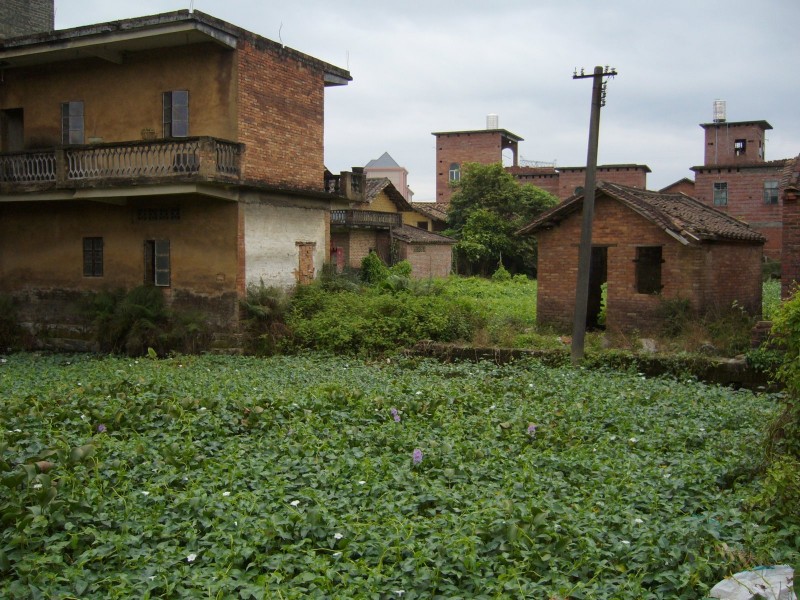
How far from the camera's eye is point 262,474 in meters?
6.96

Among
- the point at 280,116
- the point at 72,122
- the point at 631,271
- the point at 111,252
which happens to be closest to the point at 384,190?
the point at 280,116

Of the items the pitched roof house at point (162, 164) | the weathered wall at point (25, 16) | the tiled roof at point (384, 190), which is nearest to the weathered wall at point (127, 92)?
the pitched roof house at point (162, 164)

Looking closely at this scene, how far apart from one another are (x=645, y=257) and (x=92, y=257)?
15495 millimetres

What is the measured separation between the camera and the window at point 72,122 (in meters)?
20.9

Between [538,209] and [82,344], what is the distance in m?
29.6

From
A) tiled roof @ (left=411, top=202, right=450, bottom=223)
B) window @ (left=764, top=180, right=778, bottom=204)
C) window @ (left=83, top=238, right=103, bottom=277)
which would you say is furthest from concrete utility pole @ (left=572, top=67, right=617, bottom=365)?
window @ (left=764, top=180, right=778, bottom=204)

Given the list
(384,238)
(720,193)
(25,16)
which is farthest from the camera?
(720,193)

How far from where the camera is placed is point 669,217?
763 inches

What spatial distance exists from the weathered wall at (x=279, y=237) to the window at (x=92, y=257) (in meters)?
4.63

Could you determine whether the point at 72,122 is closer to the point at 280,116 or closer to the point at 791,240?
the point at 280,116

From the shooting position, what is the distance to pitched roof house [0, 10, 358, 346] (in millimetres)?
18438

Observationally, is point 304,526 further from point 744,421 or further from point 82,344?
point 82,344

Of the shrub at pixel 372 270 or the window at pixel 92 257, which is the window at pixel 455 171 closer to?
the shrub at pixel 372 270

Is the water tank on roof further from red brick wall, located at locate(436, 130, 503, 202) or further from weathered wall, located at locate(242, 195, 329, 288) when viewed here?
weathered wall, located at locate(242, 195, 329, 288)
